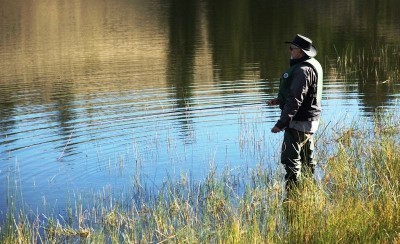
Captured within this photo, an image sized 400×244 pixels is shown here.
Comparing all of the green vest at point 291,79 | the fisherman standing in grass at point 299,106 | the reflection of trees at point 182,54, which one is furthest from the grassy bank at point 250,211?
the reflection of trees at point 182,54

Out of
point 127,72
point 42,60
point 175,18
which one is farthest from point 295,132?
point 175,18

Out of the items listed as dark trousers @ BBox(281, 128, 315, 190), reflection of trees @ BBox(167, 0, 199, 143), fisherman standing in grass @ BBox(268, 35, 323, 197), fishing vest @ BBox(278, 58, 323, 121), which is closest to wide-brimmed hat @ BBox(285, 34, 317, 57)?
fisherman standing in grass @ BBox(268, 35, 323, 197)

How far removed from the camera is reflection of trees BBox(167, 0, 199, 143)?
19420 mm

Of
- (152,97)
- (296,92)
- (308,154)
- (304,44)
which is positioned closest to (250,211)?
(308,154)

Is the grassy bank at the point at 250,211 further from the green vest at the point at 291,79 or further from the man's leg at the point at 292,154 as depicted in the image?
the green vest at the point at 291,79

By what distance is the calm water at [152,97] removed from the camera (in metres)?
13.1

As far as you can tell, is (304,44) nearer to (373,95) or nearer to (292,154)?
(292,154)

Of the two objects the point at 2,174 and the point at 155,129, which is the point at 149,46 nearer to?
the point at 155,129

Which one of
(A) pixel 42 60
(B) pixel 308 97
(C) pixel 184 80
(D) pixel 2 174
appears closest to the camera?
(B) pixel 308 97

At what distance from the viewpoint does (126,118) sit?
17.2m

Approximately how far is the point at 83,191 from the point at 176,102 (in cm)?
810

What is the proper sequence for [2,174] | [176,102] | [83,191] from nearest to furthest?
[83,191] → [2,174] → [176,102]

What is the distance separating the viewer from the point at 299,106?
9695mm

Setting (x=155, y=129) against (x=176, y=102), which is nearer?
(x=155, y=129)
